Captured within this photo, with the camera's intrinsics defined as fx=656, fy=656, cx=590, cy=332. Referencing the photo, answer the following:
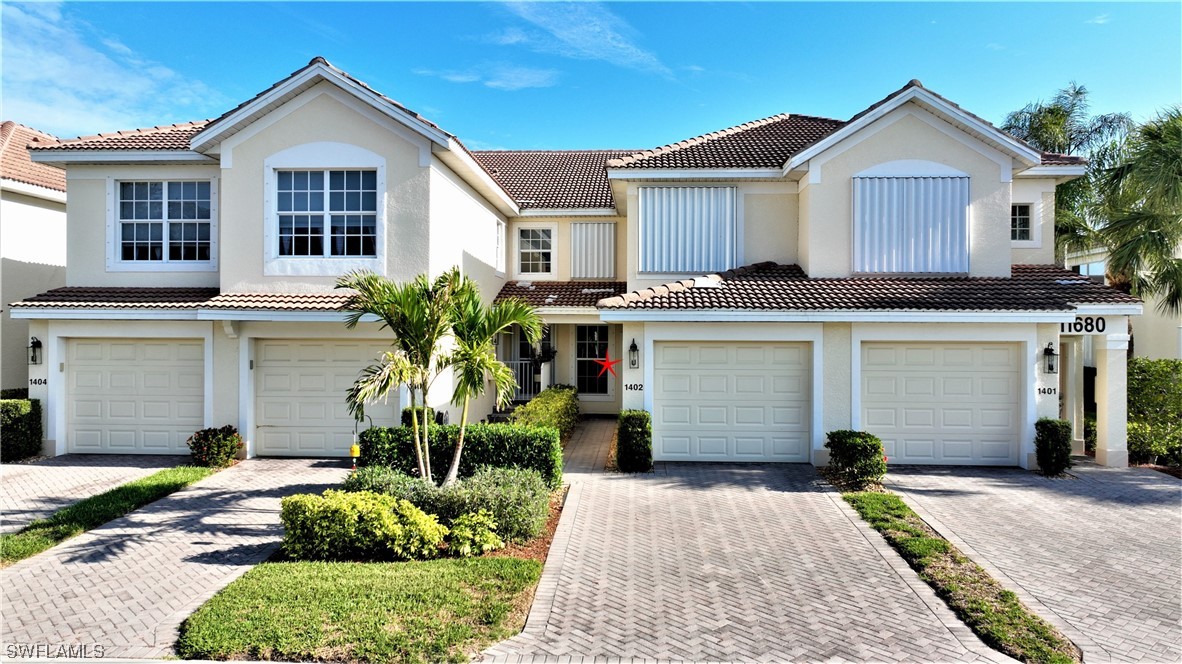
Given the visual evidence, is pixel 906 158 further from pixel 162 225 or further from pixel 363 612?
pixel 162 225

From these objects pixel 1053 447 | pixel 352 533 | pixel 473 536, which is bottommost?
pixel 473 536

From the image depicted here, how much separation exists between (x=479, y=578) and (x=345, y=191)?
9220 mm

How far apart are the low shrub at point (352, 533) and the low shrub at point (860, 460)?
7.21m

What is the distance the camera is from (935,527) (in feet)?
29.6

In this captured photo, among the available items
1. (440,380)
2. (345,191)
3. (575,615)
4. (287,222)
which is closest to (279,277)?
(287,222)

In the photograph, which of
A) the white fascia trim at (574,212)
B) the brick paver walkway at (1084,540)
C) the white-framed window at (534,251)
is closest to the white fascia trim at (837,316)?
the brick paver walkway at (1084,540)

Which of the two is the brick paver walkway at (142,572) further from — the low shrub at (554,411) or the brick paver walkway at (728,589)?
the low shrub at (554,411)

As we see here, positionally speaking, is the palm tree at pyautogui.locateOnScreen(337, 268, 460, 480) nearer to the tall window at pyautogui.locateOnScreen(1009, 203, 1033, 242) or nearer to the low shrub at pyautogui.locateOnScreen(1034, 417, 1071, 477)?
the low shrub at pyautogui.locateOnScreen(1034, 417, 1071, 477)

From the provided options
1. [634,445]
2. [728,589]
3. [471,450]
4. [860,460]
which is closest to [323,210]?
[471,450]

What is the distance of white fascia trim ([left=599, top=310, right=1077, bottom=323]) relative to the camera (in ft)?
40.4

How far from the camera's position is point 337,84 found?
1292cm

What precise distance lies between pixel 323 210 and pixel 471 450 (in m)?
6.14

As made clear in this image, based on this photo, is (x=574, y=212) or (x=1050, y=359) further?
(x=574, y=212)

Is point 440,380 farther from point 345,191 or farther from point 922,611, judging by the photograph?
point 922,611
